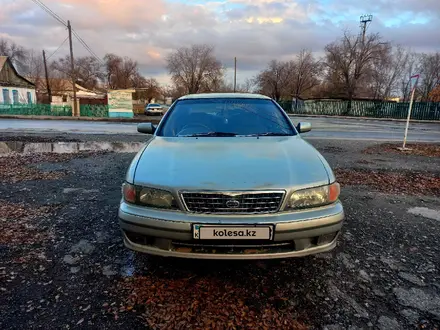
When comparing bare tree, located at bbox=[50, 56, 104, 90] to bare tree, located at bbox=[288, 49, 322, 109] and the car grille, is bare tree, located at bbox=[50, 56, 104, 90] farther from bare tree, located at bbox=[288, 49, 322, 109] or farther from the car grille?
the car grille

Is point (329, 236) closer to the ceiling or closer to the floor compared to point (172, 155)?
closer to the floor

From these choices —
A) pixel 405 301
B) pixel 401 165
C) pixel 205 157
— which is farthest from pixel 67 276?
pixel 401 165

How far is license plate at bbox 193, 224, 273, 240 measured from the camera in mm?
2129

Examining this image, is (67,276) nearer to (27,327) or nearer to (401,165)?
(27,327)

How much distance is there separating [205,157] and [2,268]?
2.04 metres

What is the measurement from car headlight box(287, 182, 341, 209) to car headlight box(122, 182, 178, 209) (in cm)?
89

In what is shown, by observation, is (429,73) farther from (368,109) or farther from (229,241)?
(229,241)

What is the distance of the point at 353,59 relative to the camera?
1790 inches

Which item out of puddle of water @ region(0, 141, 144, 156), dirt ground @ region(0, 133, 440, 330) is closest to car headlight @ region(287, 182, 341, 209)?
dirt ground @ region(0, 133, 440, 330)

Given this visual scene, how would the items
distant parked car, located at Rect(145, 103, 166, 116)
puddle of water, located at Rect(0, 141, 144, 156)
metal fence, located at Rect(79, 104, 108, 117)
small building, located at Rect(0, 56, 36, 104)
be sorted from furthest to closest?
1. small building, located at Rect(0, 56, 36, 104)
2. distant parked car, located at Rect(145, 103, 166, 116)
3. metal fence, located at Rect(79, 104, 108, 117)
4. puddle of water, located at Rect(0, 141, 144, 156)

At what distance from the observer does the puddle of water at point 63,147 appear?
886 cm

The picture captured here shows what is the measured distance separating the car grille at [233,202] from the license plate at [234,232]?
124 millimetres

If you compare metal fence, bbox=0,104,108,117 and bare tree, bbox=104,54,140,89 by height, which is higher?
bare tree, bbox=104,54,140,89

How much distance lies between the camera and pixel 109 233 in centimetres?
344
